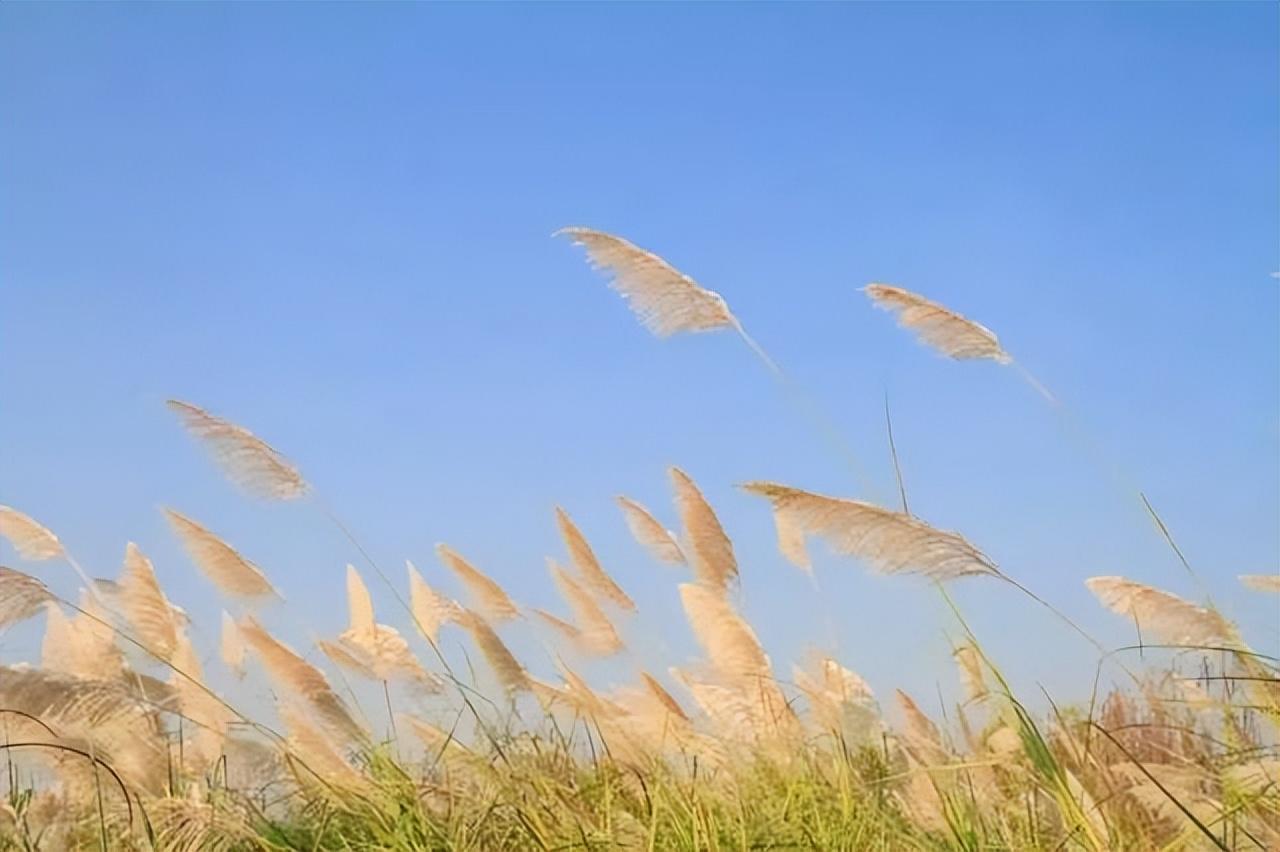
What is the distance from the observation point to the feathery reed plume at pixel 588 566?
207 inches

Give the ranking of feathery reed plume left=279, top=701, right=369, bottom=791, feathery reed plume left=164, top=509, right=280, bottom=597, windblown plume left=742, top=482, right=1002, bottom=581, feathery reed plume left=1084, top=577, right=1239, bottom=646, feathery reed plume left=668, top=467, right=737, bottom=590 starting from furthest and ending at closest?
feathery reed plume left=668, top=467, right=737, bottom=590 < feathery reed plume left=164, top=509, right=280, bottom=597 < feathery reed plume left=279, top=701, right=369, bottom=791 < feathery reed plume left=1084, top=577, right=1239, bottom=646 < windblown plume left=742, top=482, right=1002, bottom=581

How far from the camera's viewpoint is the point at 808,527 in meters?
2.67

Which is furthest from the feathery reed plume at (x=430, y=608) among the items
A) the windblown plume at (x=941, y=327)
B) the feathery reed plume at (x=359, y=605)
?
the windblown plume at (x=941, y=327)

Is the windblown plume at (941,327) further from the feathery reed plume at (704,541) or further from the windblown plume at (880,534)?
the feathery reed plume at (704,541)

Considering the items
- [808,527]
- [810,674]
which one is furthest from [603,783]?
[808,527]

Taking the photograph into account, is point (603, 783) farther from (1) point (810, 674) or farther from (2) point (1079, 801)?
(2) point (1079, 801)

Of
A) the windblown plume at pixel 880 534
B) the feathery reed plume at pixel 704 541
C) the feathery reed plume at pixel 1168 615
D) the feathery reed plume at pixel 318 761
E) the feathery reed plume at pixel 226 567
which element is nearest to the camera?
the windblown plume at pixel 880 534

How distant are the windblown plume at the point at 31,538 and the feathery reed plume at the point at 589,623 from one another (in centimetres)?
175

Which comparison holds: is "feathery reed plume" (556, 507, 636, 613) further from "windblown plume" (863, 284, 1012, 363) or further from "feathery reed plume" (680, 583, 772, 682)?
"windblown plume" (863, 284, 1012, 363)

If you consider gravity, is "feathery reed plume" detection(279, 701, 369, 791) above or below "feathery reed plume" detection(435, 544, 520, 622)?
below

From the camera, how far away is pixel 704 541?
499cm

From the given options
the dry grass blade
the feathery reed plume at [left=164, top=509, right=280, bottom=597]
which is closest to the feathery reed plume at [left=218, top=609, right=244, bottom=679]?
the feathery reed plume at [left=164, top=509, right=280, bottom=597]

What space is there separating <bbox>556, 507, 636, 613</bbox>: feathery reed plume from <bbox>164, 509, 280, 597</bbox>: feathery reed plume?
1141 millimetres

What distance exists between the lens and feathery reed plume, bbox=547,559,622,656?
5238mm
